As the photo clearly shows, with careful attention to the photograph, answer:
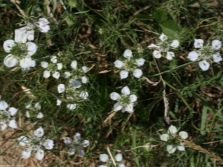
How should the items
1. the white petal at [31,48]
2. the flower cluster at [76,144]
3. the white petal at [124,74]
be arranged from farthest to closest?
1. the flower cluster at [76,144]
2. the white petal at [124,74]
3. the white petal at [31,48]

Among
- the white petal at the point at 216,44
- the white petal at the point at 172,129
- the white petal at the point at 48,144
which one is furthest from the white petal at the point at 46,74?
the white petal at the point at 216,44

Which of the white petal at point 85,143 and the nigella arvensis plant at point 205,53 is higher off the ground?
the nigella arvensis plant at point 205,53

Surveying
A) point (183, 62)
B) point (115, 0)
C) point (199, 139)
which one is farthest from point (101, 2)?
point (199, 139)

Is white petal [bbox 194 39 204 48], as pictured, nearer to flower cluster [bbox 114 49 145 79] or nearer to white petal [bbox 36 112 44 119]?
flower cluster [bbox 114 49 145 79]

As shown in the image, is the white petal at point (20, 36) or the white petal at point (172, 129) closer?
the white petal at point (20, 36)

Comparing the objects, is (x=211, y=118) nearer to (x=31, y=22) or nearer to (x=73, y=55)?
(x=73, y=55)

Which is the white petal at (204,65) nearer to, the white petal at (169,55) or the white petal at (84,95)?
the white petal at (169,55)

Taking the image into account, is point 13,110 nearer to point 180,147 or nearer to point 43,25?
point 43,25
